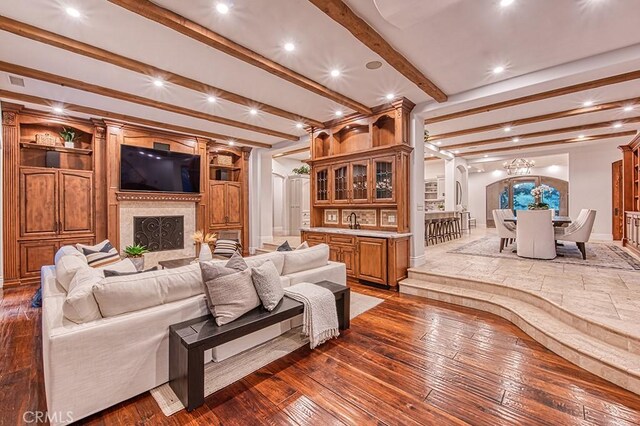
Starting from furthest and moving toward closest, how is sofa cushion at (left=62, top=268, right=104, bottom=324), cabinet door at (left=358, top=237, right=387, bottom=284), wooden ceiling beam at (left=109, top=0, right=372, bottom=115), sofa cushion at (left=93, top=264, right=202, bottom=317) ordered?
cabinet door at (left=358, top=237, right=387, bottom=284) → wooden ceiling beam at (left=109, top=0, right=372, bottom=115) → sofa cushion at (left=93, top=264, right=202, bottom=317) → sofa cushion at (left=62, top=268, right=104, bottom=324)

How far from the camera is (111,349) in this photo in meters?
1.92

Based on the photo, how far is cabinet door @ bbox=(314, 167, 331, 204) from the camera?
5957 mm

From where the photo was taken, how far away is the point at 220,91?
427 centimetres

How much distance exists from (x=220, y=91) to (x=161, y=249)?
385cm

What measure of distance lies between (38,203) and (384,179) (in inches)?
236

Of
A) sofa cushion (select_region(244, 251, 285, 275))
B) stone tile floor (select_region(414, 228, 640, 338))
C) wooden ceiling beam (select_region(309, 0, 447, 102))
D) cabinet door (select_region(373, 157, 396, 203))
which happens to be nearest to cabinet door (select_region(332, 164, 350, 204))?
cabinet door (select_region(373, 157, 396, 203))

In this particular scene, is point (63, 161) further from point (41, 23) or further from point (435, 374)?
point (435, 374)

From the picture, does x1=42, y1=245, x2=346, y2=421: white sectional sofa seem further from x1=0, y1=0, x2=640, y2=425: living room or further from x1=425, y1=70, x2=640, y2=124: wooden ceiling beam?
x1=425, y1=70, x2=640, y2=124: wooden ceiling beam

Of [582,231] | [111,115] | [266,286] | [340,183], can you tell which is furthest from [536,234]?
[111,115]

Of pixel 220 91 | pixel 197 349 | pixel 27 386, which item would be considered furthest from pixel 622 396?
pixel 220 91

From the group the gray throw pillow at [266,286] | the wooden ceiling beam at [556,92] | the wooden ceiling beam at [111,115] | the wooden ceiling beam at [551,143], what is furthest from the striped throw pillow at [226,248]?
the wooden ceiling beam at [551,143]

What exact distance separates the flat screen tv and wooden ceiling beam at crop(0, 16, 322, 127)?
2683mm

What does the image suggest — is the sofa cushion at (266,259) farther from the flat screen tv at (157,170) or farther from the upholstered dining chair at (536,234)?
the upholstered dining chair at (536,234)

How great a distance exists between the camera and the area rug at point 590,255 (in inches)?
190
